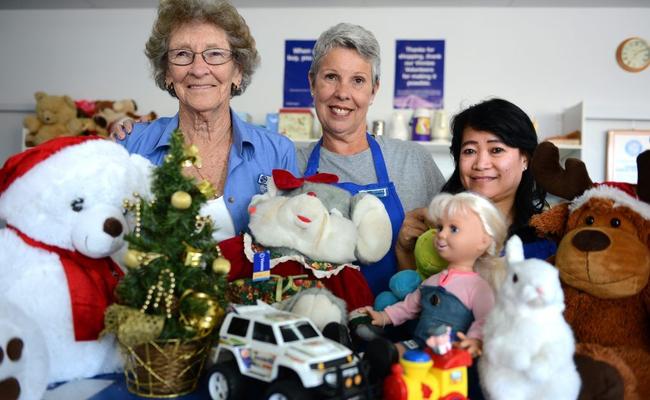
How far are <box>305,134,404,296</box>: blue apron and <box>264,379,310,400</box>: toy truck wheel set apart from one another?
625 mm

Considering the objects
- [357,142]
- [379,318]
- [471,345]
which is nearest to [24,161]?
[379,318]

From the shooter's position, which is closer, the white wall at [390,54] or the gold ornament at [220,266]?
the gold ornament at [220,266]

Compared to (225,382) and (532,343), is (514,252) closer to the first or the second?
(532,343)

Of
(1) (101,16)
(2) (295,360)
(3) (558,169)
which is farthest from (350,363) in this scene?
(1) (101,16)

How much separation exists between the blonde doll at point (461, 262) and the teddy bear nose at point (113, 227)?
1.96ft

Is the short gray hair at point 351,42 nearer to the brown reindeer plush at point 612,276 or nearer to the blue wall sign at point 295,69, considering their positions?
the brown reindeer plush at point 612,276

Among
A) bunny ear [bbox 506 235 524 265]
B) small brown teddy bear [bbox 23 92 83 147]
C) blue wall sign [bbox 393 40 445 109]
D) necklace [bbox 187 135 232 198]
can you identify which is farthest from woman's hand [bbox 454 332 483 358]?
small brown teddy bear [bbox 23 92 83 147]

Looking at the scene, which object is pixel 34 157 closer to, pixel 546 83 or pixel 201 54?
pixel 201 54

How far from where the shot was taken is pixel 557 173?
46.0 inches

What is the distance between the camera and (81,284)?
1036 mm

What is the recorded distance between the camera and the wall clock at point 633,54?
150 inches

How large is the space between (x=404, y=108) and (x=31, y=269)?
3311mm

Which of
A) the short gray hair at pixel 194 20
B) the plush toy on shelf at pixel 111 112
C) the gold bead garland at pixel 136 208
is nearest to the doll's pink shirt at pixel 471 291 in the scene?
the gold bead garland at pixel 136 208

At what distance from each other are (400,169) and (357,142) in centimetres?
17
